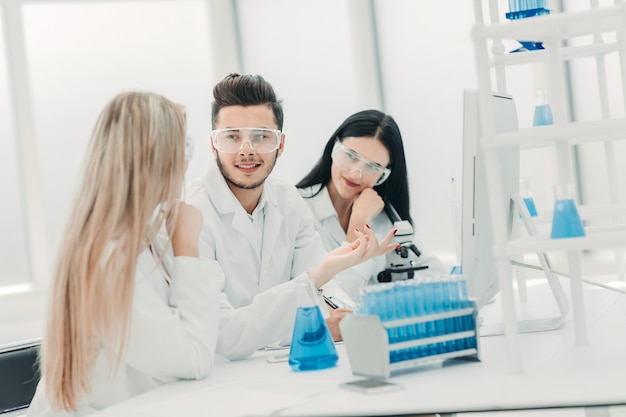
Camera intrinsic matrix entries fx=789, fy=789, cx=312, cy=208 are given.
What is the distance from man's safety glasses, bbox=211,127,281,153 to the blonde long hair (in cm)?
77

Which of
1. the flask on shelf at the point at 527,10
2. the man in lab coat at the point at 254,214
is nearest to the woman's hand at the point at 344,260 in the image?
Answer: the man in lab coat at the point at 254,214

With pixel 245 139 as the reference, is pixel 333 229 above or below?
below

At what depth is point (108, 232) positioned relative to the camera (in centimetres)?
178

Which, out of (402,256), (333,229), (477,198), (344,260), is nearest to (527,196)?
(402,256)

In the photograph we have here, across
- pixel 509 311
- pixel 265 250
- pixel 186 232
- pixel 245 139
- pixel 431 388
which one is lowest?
pixel 431 388

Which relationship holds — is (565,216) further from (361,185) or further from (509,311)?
(361,185)

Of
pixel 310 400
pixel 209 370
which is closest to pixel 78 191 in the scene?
pixel 209 370

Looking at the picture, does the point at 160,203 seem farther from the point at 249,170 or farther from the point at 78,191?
the point at 249,170

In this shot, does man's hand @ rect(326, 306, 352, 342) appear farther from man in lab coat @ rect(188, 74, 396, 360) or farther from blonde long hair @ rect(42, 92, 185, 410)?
blonde long hair @ rect(42, 92, 185, 410)

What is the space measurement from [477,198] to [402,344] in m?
0.41

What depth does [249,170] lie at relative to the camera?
2719 millimetres

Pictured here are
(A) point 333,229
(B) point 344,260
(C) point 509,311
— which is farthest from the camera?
(A) point 333,229

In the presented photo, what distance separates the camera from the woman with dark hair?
344 cm

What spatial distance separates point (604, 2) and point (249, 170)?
2.24 m
